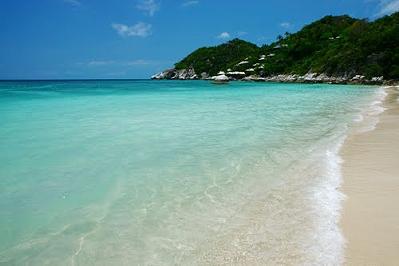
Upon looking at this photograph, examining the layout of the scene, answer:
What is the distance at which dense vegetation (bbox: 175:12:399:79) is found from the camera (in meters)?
54.8

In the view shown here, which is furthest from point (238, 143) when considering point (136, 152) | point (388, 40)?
point (388, 40)

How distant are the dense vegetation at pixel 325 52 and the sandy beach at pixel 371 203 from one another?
4696cm

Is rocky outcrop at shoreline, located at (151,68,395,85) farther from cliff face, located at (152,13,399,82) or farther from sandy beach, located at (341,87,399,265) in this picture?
sandy beach, located at (341,87,399,265)

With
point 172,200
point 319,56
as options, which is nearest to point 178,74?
point 319,56

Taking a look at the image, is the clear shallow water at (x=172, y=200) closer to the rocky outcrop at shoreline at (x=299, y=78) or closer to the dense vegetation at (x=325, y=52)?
the rocky outcrop at shoreline at (x=299, y=78)

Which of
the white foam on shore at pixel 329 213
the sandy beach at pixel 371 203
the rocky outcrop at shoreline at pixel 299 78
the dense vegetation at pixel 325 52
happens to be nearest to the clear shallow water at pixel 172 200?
the white foam on shore at pixel 329 213

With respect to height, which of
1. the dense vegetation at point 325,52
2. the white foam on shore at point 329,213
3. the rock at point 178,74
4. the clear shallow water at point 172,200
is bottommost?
the rock at point 178,74

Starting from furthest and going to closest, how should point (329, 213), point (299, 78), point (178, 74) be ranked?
1. point (178, 74)
2. point (299, 78)
3. point (329, 213)

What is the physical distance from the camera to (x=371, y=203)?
4590 mm

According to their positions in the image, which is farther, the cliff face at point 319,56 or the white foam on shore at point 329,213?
the cliff face at point 319,56

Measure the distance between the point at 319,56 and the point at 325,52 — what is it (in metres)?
1.41

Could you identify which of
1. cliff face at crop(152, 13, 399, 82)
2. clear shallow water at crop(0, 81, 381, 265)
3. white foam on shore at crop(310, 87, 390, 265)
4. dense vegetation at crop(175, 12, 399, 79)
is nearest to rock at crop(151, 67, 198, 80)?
cliff face at crop(152, 13, 399, 82)

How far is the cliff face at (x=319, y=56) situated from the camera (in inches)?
2152

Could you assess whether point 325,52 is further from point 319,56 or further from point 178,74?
point 178,74
